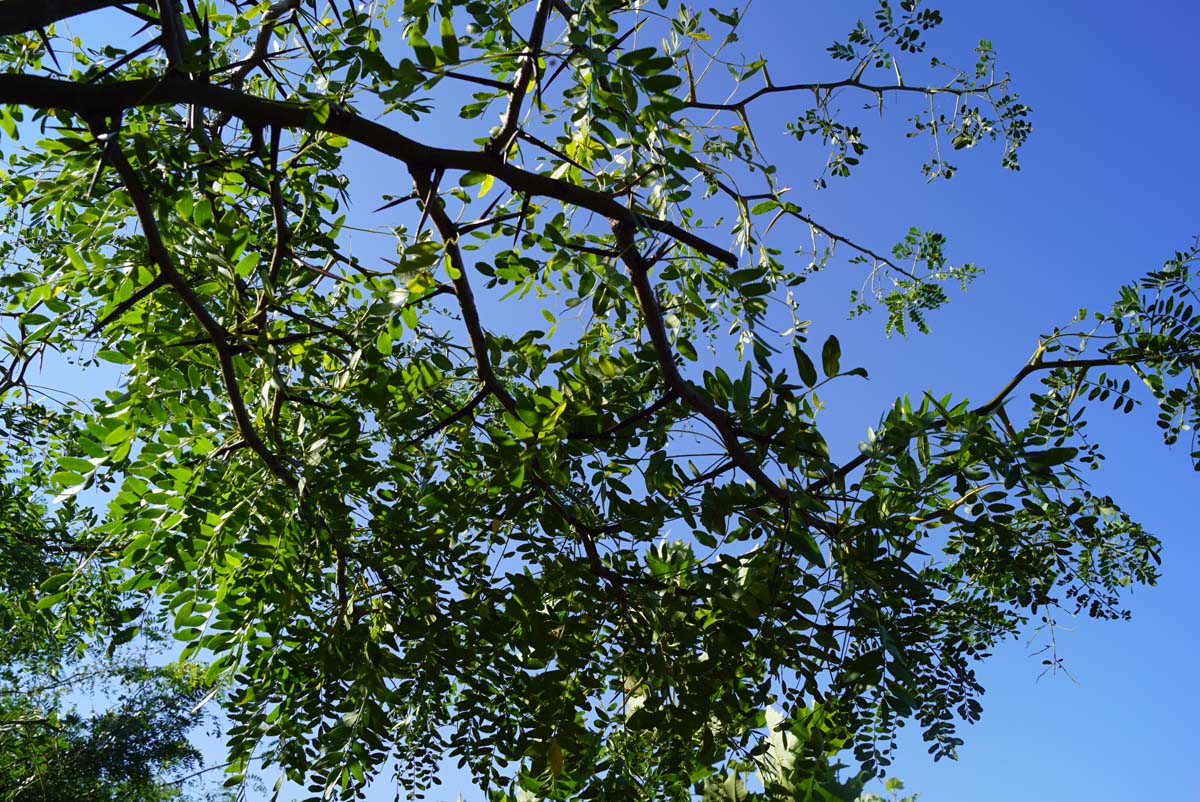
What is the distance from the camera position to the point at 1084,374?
2604 millimetres

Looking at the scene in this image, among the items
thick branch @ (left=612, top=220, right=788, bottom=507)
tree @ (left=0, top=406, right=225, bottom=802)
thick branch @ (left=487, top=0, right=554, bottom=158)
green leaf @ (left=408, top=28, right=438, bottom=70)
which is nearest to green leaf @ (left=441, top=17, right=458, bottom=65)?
green leaf @ (left=408, top=28, right=438, bottom=70)

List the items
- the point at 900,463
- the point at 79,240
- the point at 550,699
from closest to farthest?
the point at 900,463 → the point at 79,240 → the point at 550,699

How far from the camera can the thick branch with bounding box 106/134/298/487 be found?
64.4 inches

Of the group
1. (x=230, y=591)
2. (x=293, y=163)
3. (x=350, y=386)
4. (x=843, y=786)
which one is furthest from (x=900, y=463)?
(x=293, y=163)

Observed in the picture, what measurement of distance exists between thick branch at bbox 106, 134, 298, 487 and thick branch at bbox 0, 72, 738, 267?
10cm

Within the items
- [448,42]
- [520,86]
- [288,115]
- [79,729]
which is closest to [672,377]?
[520,86]

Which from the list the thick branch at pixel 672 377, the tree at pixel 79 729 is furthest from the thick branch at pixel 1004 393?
the tree at pixel 79 729

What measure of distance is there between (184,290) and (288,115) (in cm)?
39

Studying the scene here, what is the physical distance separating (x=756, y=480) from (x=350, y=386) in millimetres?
937

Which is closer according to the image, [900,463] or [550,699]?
[900,463]

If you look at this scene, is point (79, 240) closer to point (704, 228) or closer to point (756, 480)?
point (756, 480)

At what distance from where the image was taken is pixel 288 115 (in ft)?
5.49

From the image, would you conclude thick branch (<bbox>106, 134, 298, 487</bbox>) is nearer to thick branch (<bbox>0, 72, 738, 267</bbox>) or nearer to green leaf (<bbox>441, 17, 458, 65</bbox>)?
thick branch (<bbox>0, 72, 738, 267</bbox>)

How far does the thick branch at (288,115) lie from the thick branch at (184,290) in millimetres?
101
